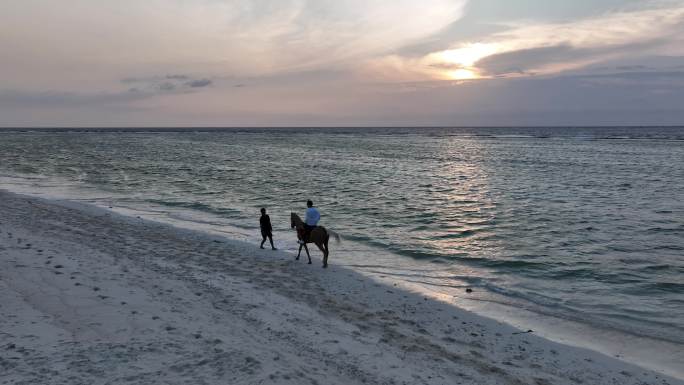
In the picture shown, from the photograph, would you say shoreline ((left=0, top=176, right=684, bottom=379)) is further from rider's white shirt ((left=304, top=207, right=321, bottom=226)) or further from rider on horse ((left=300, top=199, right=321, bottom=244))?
rider's white shirt ((left=304, top=207, right=321, bottom=226))

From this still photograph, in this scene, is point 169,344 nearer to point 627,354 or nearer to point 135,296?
point 135,296

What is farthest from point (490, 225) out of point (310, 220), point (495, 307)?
point (310, 220)

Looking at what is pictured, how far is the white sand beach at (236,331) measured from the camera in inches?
284

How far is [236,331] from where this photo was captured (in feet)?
28.9

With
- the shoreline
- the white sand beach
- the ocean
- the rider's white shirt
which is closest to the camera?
the white sand beach

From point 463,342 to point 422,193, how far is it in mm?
25434

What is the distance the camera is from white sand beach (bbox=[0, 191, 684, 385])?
23.7 feet

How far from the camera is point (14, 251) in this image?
41.6 ft

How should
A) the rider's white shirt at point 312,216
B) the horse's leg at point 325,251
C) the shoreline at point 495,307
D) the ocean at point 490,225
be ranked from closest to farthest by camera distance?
the shoreline at point 495,307 < the ocean at point 490,225 < the horse's leg at point 325,251 < the rider's white shirt at point 312,216

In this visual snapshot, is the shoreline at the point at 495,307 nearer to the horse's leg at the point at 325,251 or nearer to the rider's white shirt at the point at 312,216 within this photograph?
the horse's leg at the point at 325,251

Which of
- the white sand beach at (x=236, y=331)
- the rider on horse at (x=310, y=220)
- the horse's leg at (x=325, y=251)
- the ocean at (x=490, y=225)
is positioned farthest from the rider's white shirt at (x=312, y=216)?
the ocean at (x=490, y=225)

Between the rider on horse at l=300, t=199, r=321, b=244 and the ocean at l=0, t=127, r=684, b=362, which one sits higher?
the rider on horse at l=300, t=199, r=321, b=244

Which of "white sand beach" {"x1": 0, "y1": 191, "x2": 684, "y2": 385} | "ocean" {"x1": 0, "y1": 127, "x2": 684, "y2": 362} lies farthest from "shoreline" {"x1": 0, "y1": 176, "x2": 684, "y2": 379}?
"white sand beach" {"x1": 0, "y1": 191, "x2": 684, "y2": 385}

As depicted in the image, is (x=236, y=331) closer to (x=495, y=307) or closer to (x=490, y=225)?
(x=495, y=307)
